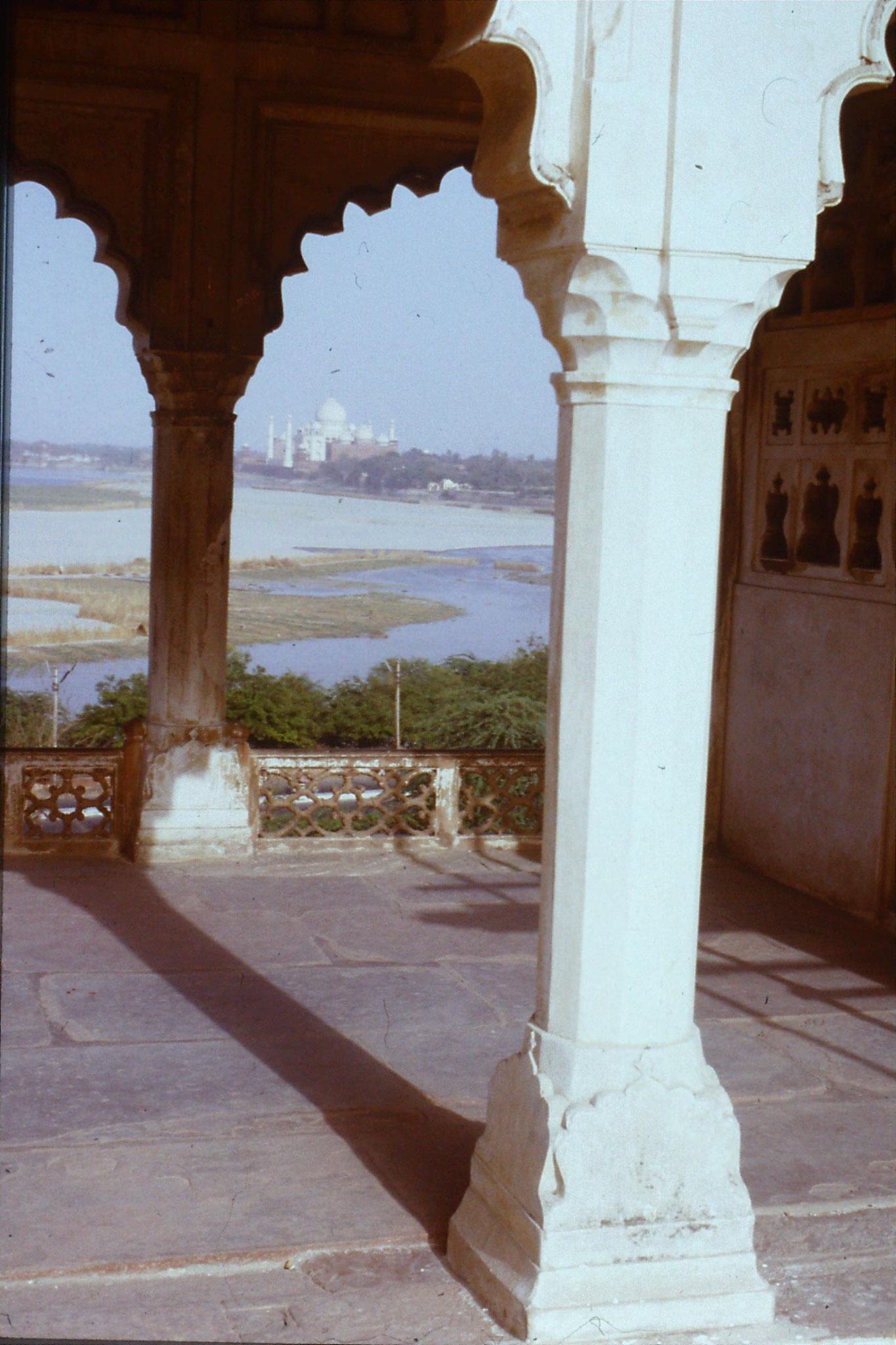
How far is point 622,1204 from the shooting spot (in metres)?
3.27

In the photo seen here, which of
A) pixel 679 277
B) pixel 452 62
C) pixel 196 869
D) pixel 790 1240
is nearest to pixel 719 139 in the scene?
pixel 679 277

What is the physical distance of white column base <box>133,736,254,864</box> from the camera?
292 inches

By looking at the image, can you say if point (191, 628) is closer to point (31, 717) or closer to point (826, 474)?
point (826, 474)

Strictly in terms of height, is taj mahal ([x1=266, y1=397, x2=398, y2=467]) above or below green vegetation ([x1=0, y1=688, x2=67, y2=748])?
above

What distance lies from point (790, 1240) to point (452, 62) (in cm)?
285

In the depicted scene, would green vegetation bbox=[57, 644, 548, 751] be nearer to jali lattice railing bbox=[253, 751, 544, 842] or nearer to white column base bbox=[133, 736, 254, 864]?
jali lattice railing bbox=[253, 751, 544, 842]

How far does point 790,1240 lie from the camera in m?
3.80

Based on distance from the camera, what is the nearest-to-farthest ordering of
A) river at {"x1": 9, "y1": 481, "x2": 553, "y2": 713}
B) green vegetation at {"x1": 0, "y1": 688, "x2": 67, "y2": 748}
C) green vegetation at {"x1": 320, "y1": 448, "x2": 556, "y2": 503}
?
green vegetation at {"x1": 0, "y1": 688, "x2": 67, "y2": 748}, river at {"x1": 9, "y1": 481, "x2": 553, "y2": 713}, green vegetation at {"x1": 320, "y1": 448, "x2": 556, "y2": 503}

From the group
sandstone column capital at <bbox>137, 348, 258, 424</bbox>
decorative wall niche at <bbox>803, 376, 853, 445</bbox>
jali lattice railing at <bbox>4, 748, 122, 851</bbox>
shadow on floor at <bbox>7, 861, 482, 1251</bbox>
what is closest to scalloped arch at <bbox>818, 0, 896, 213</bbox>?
shadow on floor at <bbox>7, 861, 482, 1251</bbox>

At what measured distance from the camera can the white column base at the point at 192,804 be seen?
24.4 feet

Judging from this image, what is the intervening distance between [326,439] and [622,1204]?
16.6m

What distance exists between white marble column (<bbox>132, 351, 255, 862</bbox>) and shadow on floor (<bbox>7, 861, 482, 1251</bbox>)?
1.92 feet

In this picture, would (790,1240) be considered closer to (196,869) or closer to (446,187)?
(196,869)

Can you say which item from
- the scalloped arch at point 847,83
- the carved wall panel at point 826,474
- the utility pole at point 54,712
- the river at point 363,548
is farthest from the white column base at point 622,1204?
the river at point 363,548
